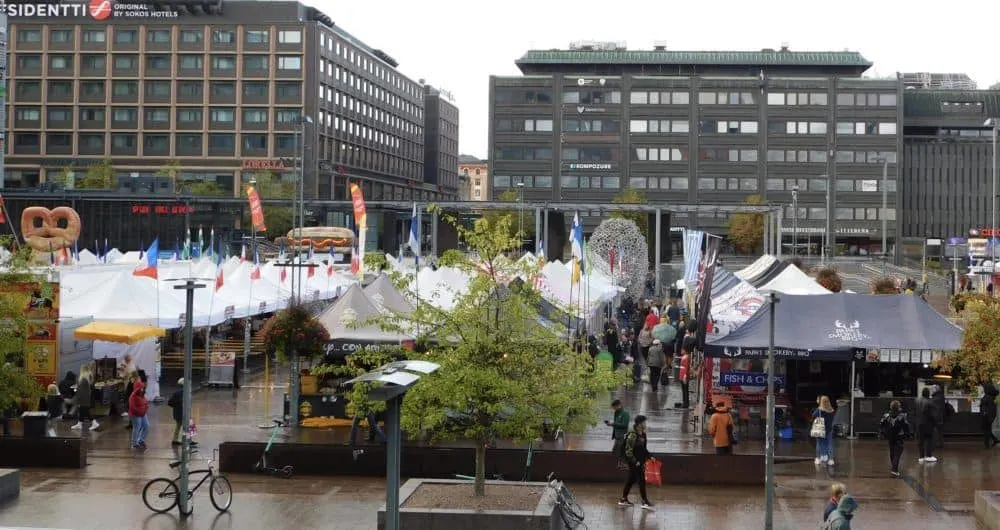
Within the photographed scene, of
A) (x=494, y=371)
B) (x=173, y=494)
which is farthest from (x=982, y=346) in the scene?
(x=173, y=494)

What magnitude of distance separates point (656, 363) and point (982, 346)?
12.6 m

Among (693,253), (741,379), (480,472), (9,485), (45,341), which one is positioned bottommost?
(9,485)

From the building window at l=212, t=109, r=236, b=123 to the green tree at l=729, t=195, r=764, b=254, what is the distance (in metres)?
49.7

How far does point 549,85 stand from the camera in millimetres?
115812

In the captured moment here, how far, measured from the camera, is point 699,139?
380 feet

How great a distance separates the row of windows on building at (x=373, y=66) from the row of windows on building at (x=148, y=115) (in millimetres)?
9119

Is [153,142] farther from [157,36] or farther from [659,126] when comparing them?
[659,126]

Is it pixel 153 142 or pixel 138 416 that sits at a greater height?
pixel 153 142

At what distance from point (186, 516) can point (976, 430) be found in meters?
16.9

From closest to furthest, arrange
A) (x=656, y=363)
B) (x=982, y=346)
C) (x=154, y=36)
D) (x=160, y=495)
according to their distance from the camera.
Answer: (x=160, y=495) < (x=982, y=346) < (x=656, y=363) < (x=154, y=36)

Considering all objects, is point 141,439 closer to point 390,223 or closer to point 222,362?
point 222,362

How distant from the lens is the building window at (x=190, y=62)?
116250 mm

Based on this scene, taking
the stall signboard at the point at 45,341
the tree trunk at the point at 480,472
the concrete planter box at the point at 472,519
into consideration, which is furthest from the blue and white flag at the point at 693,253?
the concrete planter box at the point at 472,519

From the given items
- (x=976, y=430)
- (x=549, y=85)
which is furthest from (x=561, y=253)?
(x=976, y=430)
